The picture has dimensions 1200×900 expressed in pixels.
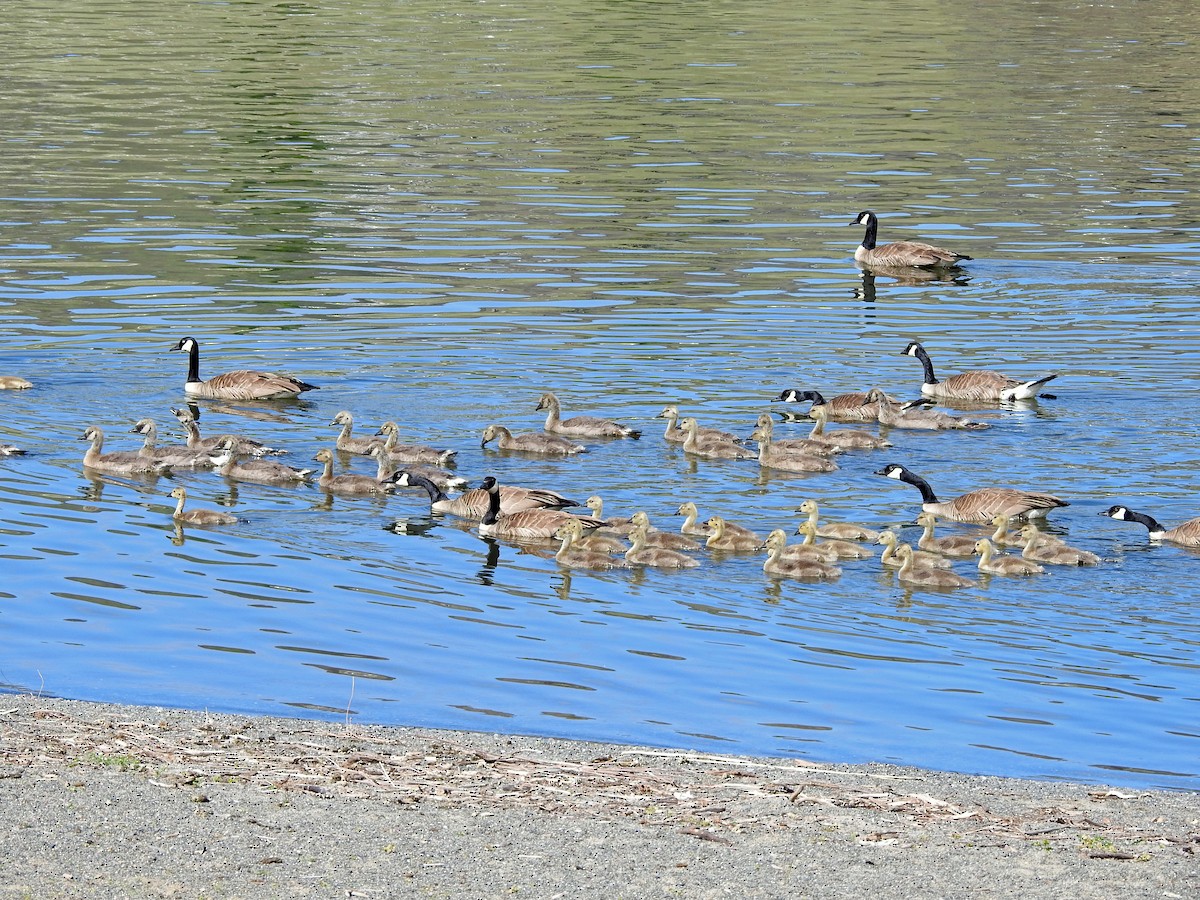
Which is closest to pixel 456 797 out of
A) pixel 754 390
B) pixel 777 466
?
pixel 777 466

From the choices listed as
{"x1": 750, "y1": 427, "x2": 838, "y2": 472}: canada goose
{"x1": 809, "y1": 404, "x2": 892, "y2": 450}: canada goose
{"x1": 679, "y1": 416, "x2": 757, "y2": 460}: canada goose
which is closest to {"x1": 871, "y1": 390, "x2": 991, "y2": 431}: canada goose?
{"x1": 809, "y1": 404, "x2": 892, "y2": 450}: canada goose

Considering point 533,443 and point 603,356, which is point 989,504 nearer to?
point 533,443

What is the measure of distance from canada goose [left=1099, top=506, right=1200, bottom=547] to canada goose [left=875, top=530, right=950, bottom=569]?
1.99 metres

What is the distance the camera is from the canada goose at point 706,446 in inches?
819

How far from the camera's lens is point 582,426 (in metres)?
21.4

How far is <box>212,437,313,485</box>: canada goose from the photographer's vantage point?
20.1 metres

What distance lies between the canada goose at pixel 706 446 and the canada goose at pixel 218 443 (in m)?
4.45

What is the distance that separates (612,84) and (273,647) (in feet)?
140

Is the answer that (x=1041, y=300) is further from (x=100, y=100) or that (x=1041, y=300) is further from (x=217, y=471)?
(x=100, y=100)

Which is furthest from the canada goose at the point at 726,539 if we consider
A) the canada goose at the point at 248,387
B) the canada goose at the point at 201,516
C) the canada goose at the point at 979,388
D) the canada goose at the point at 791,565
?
the canada goose at the point at 248,387

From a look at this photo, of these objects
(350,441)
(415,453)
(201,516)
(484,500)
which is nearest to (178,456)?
(350,441)

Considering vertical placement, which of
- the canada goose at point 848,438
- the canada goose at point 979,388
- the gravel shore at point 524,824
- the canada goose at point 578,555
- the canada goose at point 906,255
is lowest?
the gravel shore at point 524,824

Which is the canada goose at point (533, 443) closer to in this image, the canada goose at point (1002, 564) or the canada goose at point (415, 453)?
the canada goose at point (415, 453)

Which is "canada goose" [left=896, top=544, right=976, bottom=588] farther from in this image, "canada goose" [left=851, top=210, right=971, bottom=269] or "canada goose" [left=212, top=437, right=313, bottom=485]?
"canada goose" [left=851, top=210, right=971, bottom=269]
